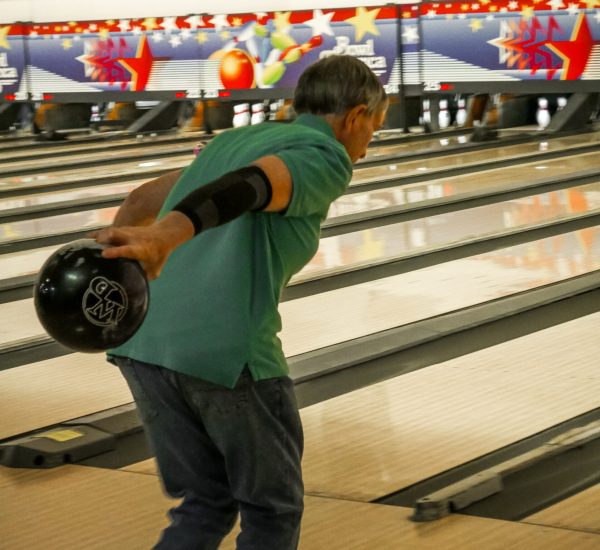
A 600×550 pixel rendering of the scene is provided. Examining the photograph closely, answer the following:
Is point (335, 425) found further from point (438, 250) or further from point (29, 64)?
point (29, 64)

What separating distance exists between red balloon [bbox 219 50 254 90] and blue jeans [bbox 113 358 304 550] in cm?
954

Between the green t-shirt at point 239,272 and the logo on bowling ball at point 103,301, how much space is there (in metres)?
0.21

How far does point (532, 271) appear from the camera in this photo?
15.4ft

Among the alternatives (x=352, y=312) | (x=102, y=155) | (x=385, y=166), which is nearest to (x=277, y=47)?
(x=102, y=155)

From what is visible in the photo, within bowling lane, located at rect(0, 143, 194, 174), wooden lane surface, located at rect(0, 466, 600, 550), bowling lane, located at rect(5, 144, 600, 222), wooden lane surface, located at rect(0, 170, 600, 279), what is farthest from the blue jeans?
bowling lane, located at rect(0, 143, 194, 174)

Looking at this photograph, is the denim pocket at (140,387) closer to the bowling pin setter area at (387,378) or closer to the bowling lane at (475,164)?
the bowling pin setter area at (387,378)

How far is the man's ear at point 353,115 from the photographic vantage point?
1718 millimetres

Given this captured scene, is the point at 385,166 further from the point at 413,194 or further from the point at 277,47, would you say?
the point at 277,47

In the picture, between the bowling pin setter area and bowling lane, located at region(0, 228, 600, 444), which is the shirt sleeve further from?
bowling lane, located at region(0, 228, 600, 444)

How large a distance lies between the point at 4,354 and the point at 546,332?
5.53ft

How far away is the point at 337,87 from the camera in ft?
5.60

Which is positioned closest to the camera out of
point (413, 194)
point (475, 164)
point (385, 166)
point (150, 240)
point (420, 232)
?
point (150, 240)

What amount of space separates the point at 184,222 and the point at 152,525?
3.49ft

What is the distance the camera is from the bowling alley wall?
9.78 meters
